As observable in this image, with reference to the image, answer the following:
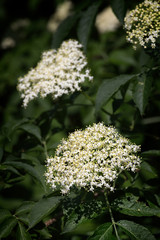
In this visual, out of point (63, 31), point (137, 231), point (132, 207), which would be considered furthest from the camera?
point (63, 31)

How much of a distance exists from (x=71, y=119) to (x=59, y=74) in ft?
4.41

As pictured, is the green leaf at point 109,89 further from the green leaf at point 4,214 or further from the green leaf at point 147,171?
the green leaf at point 4,214

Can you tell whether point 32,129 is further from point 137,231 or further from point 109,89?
point 137,231

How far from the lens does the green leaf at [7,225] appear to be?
193cm

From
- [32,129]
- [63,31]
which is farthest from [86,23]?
[32,129]

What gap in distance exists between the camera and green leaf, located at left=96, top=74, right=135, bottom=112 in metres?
2.18

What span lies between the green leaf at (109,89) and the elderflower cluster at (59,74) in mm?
387

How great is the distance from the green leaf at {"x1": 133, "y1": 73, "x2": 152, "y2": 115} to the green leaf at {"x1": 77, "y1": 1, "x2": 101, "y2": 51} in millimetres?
695

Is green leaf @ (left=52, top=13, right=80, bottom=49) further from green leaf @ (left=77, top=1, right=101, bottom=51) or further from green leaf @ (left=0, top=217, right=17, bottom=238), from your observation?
green leaf @ (left=0, top=217, right=17, bottom=238)

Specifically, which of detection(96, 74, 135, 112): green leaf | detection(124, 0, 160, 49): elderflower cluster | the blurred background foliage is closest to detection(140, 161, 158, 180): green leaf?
the blurred background foliage

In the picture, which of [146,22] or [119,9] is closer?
[146,22]

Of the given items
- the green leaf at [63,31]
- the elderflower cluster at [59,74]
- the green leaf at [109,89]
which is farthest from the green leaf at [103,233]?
the green leaf at [63,31]

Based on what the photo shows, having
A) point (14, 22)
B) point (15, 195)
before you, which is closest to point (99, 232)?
point (15, 195)

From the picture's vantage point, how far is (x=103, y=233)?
73.0 inches
